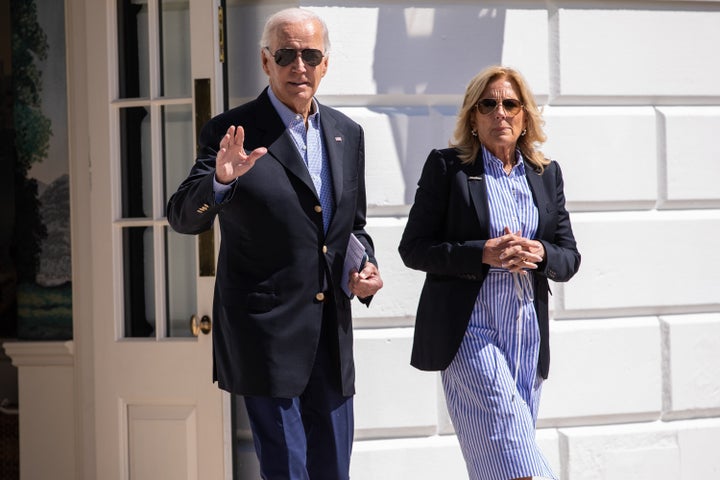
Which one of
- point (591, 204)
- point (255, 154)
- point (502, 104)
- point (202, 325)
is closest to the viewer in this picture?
point (255, 154)

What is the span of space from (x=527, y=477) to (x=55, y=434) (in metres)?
3.10

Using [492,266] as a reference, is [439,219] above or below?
above

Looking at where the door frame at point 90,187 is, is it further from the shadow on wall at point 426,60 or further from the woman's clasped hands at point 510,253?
the woman's clasped hands at point 510,253

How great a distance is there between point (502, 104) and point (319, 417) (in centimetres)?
128

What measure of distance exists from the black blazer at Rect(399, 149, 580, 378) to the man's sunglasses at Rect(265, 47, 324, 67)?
67cm

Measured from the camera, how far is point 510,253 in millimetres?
3572

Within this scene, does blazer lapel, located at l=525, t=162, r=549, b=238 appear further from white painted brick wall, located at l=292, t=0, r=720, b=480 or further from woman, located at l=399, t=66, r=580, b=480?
white painted brick wall, located at l=292, t=0, r=720, b=480

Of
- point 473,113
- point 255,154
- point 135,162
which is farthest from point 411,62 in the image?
point 255,154

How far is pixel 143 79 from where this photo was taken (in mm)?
4922

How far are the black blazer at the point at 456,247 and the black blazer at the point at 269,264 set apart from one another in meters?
0.41

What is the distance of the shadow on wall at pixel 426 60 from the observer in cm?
479

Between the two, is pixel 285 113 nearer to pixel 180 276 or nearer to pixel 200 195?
pixel 200 195

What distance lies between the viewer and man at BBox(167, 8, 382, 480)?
336cm

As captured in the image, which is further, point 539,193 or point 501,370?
point 539,193
